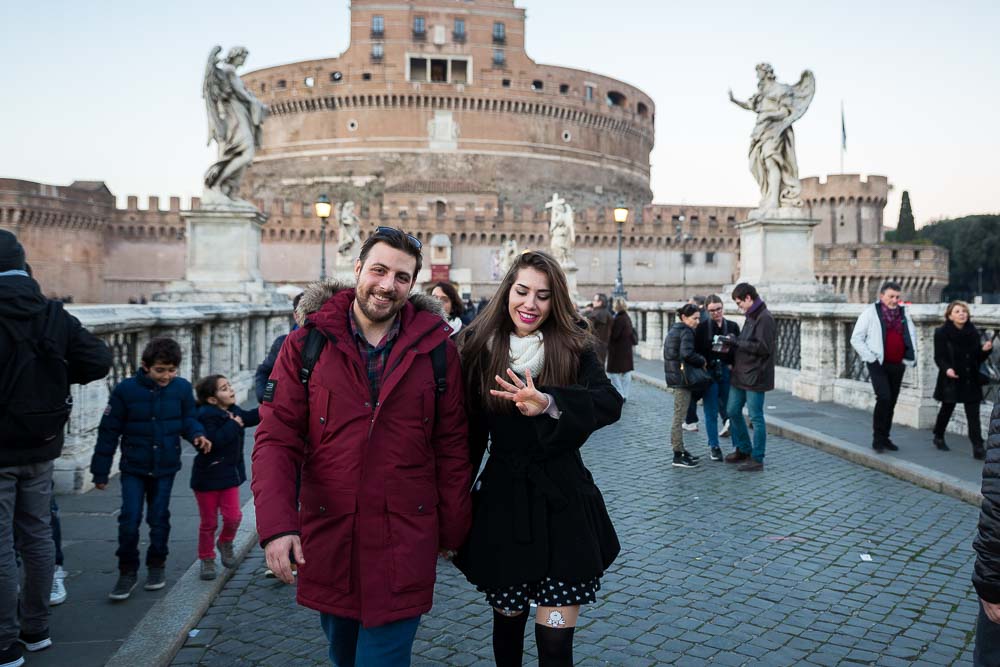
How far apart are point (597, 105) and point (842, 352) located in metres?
52.1

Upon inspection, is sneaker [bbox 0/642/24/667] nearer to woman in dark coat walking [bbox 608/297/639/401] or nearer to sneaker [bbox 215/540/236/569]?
sneaker [bbox 215/540/236/569]

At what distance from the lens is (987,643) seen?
1921 millimetres

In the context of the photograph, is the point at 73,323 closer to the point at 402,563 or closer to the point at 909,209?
the point at 402,563

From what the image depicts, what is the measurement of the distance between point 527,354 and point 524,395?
0.26m

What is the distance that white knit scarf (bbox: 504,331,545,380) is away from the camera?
2.22 meters

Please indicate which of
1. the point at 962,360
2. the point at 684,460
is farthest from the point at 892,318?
the point at 684,460

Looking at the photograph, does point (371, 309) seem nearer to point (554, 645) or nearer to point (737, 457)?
point (554, 645)

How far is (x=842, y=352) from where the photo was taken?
8484mm

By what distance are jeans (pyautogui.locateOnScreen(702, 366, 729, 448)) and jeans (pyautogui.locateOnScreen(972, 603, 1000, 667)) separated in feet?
13.7

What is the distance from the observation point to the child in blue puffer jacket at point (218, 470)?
3496 mm

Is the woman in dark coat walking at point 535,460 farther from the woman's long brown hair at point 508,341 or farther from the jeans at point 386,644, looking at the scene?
the jeans at point 386,644

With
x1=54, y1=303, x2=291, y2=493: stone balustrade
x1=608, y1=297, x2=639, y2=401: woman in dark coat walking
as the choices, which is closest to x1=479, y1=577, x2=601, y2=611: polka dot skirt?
x1=54, y1=303, x2=291, y2=493: stone balustrade

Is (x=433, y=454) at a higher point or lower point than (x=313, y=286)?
lower

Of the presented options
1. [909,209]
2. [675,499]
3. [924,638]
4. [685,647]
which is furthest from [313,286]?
[909,209]
